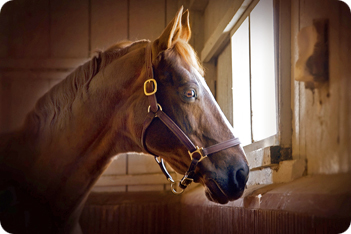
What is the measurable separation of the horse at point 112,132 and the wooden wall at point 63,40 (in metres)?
0.27

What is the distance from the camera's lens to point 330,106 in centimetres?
99

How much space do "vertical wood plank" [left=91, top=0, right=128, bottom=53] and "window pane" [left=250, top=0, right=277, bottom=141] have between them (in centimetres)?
77

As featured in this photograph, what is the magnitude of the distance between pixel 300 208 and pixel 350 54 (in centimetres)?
48

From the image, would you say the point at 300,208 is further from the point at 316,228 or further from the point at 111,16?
the point at 111,16

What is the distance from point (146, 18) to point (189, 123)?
1.26 metres

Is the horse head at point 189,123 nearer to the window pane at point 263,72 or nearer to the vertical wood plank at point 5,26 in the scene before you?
the window pane at point 263,72

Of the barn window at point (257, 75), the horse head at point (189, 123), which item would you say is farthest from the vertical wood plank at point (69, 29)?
the barn window at point (257, 75)

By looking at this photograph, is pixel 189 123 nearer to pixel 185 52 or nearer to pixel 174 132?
pixel 174 132

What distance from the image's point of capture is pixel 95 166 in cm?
146

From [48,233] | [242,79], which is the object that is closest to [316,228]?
[48,233]

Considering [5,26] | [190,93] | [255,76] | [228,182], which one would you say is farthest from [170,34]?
[5,26]

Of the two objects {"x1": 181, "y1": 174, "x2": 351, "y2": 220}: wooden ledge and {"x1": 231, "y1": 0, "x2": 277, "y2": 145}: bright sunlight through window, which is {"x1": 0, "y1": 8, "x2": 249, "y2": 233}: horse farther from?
{"x1": 231, "y1": 0, "x2": 277, "y2": 145}: bright sunlight through window

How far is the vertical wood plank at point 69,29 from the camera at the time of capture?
180 centimetres

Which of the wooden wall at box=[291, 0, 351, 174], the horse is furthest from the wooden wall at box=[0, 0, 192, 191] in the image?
the wooden wall at box=[291, 0, 351, 174]
